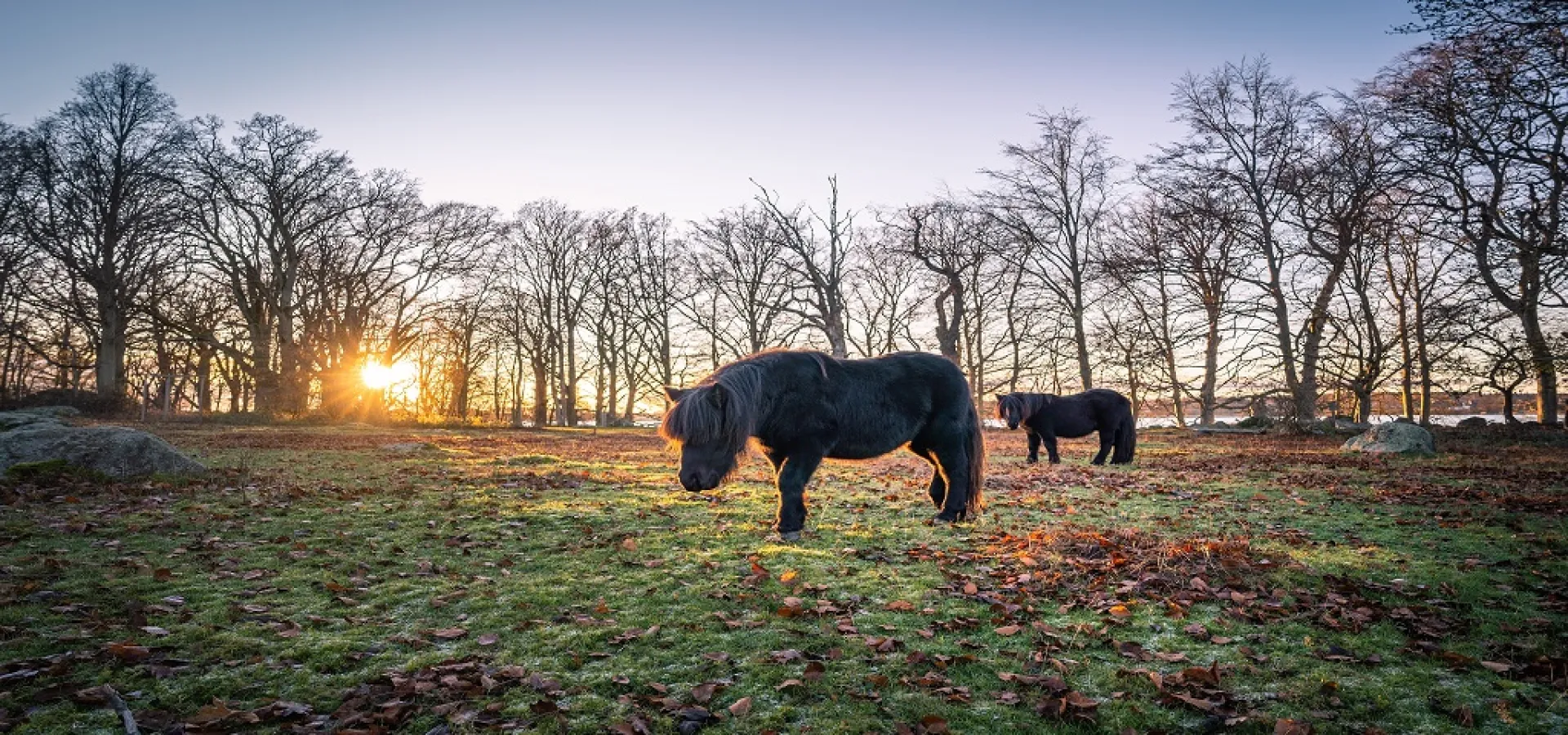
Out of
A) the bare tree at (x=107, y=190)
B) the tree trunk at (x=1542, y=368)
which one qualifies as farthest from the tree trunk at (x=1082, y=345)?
the bare tree at (x=107, y=190)

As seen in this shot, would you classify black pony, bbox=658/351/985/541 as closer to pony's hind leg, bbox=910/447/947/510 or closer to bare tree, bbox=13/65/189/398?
pony's hind leg, bbox=910/447/947/510

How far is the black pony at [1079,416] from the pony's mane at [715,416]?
10324 millimetres

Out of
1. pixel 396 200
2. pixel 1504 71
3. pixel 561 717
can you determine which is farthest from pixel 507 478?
pixel 396 200

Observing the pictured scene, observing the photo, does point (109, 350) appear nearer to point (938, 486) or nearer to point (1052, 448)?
point (938, 486)

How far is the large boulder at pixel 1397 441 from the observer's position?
14641 mm

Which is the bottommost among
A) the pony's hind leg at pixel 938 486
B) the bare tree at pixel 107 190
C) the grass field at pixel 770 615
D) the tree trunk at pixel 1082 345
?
the grass field at pixel 770 615

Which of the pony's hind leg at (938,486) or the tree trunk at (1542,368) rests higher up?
the tree trunk at (1542,368)

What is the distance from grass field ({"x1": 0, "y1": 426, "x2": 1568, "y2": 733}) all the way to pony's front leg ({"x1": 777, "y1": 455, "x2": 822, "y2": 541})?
24 centimetres

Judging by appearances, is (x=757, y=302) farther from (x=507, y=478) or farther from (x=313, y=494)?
(x=313, y=494)

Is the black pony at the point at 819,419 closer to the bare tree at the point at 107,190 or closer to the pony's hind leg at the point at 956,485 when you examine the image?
the pony's hind leg at the point at 956,485

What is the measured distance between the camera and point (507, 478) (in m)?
11.5

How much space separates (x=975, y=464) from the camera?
7.39m

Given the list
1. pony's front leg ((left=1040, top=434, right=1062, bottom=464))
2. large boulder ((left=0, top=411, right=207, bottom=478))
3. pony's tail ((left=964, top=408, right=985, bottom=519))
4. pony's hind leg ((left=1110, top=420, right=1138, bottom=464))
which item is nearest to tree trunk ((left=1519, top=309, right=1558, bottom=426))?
pony's hind leg ((left=1110, top=420, right=1138, bottom=464))

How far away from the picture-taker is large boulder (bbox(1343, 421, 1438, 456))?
14.6m
